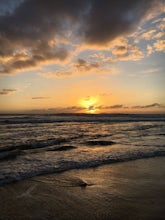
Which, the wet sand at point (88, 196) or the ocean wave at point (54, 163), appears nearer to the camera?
the wet sand at point (88, 196)

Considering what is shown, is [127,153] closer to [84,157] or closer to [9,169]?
[84,157]

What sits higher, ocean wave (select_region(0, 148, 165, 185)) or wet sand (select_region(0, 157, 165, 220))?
ocean wave (select_region(0, 148, 165, 185))

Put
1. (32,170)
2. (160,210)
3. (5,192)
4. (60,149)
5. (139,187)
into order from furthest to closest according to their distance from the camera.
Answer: (60,149) < (32,170) < (139,187) < (5,192) < (160,210)

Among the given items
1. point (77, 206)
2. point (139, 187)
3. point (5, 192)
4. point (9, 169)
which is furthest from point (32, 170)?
point (139, 187)

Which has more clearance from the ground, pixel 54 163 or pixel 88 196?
pixel 54 163

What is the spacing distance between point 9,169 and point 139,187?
3.75 metres

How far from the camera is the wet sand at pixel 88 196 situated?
12.4 feet

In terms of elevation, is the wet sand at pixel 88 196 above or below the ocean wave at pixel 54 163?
below

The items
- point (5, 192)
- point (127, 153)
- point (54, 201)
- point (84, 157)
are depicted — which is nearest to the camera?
point (54, 201)

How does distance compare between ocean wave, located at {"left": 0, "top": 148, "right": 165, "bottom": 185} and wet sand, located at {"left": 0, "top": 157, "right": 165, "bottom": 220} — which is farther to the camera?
ocean wave, located at {"left": 0, "top": 148, "right": 165, "bottom": 185}

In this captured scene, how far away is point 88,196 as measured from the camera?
4.53 m

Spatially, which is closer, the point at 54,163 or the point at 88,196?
the point at 88,196

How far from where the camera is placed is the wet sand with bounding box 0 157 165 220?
3781 mm

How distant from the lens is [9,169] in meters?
6.41
